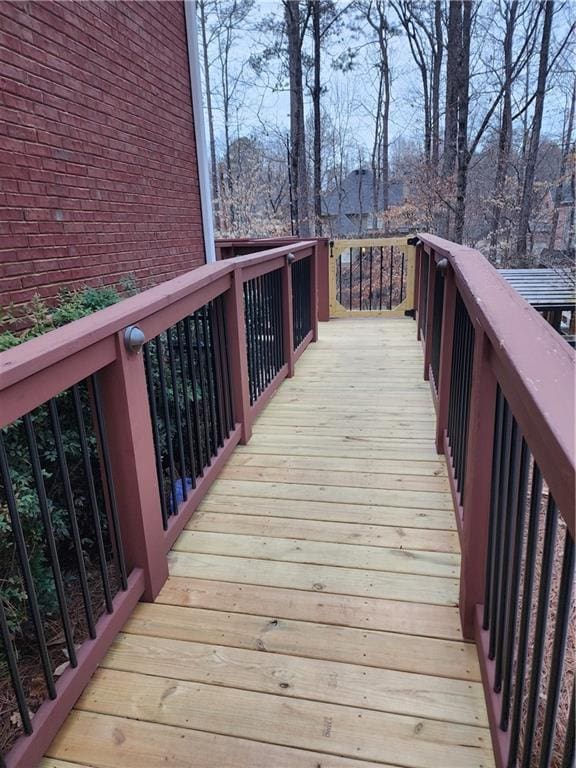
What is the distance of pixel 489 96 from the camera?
13227 millimetres

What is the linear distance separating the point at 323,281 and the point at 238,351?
4.42m

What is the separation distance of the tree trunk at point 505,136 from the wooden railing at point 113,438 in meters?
12.9

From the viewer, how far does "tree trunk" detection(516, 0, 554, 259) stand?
1232cm

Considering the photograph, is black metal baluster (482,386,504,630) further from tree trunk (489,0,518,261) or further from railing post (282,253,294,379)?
tree trunk (489,0,518,261)

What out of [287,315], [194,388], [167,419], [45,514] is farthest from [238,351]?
[45,514]

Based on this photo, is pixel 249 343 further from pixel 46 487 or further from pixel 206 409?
pixel 46 487

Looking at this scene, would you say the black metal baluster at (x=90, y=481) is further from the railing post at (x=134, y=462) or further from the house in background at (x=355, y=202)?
the house in background at (x=355, y=202)

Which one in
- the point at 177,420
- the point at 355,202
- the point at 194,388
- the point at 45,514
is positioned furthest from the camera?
the point at 355,202

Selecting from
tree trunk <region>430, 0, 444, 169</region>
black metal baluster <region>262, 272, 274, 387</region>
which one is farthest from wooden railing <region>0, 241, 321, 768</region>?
tree trunk <region>430, 0, 444, 169</region>

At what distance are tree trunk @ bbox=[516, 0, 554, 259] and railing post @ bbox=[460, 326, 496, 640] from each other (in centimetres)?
1344

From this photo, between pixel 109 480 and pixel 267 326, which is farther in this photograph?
pixel 267 326

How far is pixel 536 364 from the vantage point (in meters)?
0.85

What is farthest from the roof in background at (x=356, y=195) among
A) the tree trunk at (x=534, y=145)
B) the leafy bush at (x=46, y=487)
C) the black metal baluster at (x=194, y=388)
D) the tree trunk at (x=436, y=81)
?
the black metal baluster at (x=194, y=388)

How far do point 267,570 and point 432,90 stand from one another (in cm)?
1672
